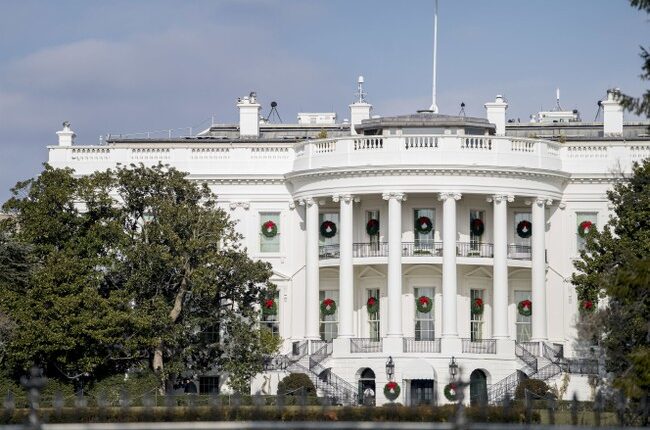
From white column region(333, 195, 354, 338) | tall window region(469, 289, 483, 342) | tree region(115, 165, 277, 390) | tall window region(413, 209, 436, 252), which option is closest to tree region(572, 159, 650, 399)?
tall window region(469, 289, 483, 342)

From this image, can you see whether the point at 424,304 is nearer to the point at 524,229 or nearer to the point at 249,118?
the point at 524,229

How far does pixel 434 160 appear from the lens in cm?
9712

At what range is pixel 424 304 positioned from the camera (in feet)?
326

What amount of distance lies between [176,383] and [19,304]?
860 cm

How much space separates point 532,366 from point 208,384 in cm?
1543

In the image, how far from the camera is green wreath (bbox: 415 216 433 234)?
99.3m

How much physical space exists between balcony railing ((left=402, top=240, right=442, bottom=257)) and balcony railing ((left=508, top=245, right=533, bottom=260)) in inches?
151

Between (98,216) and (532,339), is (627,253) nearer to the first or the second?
(532,339)

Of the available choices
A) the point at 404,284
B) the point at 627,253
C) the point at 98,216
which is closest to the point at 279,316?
the point at 404,284

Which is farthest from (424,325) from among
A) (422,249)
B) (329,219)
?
(329,219)

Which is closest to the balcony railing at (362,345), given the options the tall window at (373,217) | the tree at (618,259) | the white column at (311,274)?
the white column at (311,274)

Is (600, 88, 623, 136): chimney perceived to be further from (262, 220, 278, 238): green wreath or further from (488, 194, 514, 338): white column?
(262, 220, 278, 238): green wreath

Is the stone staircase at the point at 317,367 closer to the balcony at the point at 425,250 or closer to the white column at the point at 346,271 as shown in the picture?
the white column at the point at 346,271

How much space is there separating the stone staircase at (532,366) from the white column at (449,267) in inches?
127
